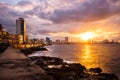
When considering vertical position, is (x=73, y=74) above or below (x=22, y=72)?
below

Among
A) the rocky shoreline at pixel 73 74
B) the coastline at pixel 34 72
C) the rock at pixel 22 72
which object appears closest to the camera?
the rock at pixel 22 72

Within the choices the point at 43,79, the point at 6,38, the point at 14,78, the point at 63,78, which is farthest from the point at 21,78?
the point at 6,38

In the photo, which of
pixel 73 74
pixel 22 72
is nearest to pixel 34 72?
pixel 22 72

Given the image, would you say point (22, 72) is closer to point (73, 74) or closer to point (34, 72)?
point (34, 72)

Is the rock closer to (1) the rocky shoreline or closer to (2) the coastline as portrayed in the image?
(2) the coastline

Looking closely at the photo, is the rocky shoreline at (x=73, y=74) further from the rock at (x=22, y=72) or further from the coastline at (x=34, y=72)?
the rock at (x=22, y=72)

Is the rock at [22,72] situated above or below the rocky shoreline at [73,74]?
above

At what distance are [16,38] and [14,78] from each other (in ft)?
554

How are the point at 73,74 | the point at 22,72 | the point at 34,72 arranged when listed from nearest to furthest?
the point at 34,72, the point at 22,72, the point at 73,74

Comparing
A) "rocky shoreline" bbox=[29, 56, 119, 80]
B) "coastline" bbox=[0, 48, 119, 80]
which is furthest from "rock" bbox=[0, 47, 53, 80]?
"rocky shoreline" bbox=[29, 56, 119, 80]

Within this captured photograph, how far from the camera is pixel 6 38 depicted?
13762cm

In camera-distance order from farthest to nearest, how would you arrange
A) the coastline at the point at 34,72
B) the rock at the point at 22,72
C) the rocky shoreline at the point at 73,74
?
the rocky shoreline at the point at 73,74
the coastline at the point at 34,72
the rock at the point at 22,72

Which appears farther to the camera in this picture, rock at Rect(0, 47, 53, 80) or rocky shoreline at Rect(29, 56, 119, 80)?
rocky shoreline at Rect(29, 56, 119, 80)

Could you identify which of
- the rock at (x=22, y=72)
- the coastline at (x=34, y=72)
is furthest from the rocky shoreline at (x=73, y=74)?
the rock at (x=22, y=72)
